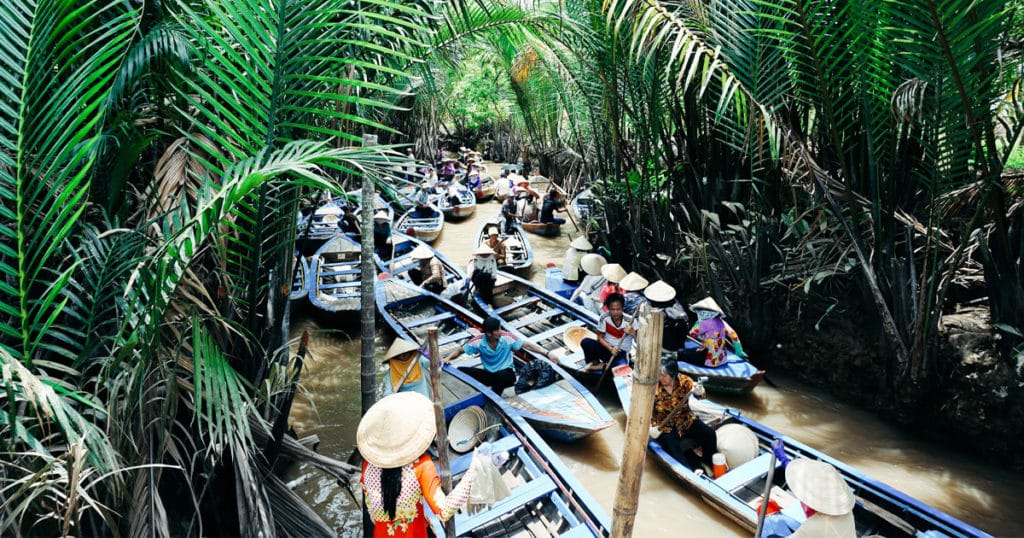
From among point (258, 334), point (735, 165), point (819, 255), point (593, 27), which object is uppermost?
point (593, 27)

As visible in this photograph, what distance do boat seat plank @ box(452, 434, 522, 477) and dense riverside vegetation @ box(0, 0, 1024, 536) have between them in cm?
171

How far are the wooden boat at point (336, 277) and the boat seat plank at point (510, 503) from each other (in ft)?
15.4

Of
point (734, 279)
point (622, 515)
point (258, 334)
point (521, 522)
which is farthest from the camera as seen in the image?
point (734, 279)

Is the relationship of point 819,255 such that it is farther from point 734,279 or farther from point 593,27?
point 593,27

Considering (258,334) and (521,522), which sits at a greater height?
(258,334)

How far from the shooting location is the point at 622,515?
6.32 feet

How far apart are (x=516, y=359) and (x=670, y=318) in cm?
190

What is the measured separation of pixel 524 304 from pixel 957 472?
17.7ft

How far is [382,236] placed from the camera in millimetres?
10773

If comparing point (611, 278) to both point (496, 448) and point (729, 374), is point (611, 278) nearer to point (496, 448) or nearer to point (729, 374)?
point (729, 374)

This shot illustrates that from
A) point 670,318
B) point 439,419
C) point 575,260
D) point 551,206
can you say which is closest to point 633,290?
point 670,318

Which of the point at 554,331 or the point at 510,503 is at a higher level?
the point at 554,331

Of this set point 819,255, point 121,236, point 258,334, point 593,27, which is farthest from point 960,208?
point 121,236

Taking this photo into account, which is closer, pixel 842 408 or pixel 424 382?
pixel 424 382
